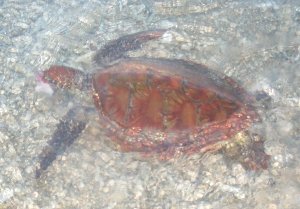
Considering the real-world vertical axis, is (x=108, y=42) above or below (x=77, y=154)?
above

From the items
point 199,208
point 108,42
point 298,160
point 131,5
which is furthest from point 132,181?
point 131,5

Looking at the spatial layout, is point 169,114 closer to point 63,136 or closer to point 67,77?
point 63,136

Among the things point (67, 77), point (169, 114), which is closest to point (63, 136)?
point (67, 77)

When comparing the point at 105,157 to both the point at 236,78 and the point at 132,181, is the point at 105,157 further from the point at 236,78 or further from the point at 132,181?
the point at 236,78

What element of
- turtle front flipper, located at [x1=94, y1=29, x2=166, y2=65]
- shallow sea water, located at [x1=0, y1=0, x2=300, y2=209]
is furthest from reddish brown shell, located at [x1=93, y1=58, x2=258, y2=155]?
turtle front flipper, located at [x1=94, y1=29, x2=166, y2=65]

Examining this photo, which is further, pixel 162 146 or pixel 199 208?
pixel 162 146

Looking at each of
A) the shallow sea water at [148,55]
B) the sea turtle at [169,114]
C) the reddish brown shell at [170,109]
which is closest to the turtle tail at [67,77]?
the shallow sea water at [148,55]
